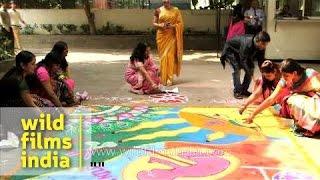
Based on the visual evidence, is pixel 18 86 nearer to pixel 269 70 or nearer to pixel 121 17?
pixel 269 70

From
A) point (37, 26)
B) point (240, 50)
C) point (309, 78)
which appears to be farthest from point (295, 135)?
point (37, 26)

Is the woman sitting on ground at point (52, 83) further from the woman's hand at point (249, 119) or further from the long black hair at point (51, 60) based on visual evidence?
the woman's hand at point (249, 119)

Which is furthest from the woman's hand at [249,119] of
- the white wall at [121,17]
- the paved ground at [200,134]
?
the white wall at [121,17]

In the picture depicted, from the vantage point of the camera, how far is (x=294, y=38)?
10484 mm

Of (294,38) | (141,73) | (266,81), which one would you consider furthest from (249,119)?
(294,38)

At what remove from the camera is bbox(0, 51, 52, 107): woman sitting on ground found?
473 cm

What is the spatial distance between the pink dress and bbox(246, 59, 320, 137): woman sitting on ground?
2.46m

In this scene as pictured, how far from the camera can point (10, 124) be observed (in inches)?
190

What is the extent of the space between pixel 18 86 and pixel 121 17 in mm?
10615

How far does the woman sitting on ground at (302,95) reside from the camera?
492 cm

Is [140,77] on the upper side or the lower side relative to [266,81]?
lower

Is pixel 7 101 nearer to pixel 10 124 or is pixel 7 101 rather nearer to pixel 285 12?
pixel 10 124

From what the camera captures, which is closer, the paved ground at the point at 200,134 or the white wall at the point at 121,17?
the paved ground at the point at 200,134

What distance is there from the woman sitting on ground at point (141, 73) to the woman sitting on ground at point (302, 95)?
2401mm
